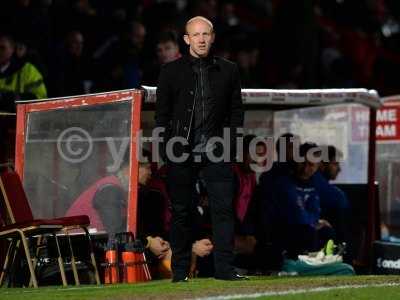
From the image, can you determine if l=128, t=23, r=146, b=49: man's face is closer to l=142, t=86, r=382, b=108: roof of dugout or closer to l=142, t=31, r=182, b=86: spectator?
l=142, t=31, r=182, b=86: spectator

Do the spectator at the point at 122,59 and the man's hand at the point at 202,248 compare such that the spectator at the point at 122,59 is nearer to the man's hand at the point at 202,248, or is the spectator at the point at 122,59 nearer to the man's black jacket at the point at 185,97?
the man's hand at the point at 202,248

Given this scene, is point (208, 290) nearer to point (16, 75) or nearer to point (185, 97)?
point (185, 97)

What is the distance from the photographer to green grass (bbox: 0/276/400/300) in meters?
9.91

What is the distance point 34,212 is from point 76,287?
1.99 metres

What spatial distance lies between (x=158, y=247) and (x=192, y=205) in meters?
2.04

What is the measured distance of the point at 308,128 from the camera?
17.5 meters

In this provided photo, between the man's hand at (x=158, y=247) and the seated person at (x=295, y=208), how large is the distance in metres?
1.73

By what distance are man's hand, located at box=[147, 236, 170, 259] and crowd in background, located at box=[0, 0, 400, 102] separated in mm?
2715

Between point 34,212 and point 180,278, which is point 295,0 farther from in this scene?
point 180,278

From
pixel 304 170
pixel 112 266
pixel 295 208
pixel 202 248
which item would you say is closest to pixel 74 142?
pixel 112 266

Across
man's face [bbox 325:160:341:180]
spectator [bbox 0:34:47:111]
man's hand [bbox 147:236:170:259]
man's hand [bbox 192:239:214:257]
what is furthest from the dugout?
man's face [bbox 325:160:341:180]

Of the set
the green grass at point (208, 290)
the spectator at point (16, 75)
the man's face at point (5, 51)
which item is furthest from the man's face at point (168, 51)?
the green grass at point (208, 290)

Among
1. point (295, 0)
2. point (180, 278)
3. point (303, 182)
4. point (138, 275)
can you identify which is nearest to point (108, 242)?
point (138, 275)

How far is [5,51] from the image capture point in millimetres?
15023
